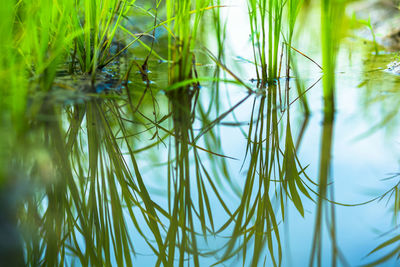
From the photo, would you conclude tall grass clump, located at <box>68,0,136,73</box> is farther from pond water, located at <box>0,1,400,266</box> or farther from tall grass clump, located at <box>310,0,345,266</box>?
tall grass clump, located at <box>310,0,345,266</box>

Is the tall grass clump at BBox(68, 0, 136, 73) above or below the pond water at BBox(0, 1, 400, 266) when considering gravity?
above

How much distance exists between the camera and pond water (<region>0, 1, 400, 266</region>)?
19.4 inches

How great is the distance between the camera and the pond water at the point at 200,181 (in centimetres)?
49

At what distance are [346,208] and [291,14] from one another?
842mm

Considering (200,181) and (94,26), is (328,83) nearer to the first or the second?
(200,181)

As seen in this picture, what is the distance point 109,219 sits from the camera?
1.88ft

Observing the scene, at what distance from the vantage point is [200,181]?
2.21 feet

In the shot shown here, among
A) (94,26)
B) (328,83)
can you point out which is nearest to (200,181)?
(328,83)

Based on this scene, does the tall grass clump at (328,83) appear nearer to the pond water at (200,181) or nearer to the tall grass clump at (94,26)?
the pond water at (200,181)

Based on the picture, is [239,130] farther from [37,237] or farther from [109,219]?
[37,237]

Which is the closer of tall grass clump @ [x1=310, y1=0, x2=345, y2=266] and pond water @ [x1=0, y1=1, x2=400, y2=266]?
pond water @ [x1=0, y1=1, x2=400, y2=266]

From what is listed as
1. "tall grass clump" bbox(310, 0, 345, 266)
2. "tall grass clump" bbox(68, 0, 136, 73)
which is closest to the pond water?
"tall grass clump" bbox(310, 0, 345, 266)

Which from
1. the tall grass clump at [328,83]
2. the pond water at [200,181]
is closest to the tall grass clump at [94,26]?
the pond water at [200,181]

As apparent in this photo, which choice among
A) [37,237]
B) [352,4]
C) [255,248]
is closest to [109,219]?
[37,237]
